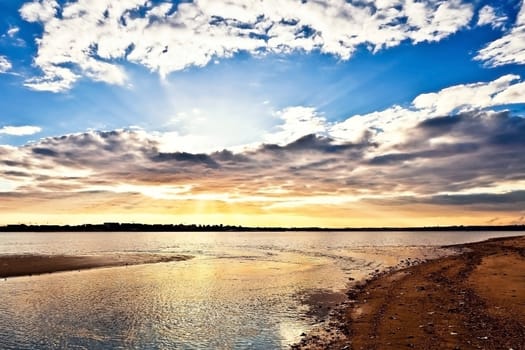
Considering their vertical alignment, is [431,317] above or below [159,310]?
above

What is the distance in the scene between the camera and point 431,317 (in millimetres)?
20297

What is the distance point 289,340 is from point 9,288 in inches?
1072

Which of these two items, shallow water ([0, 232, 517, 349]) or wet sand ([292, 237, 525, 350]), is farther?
shallow water ([0, 232, 517, 349])

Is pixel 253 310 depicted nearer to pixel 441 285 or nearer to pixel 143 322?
pixel 143 322

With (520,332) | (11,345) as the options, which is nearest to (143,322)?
(11,345)

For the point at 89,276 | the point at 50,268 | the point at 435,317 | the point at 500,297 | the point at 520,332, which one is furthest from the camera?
the point at 50,268

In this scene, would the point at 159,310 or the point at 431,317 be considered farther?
the point at 159,310

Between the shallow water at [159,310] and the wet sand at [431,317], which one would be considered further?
the shallow water at [159,310]

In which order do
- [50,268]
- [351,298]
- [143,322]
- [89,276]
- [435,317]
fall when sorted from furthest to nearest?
[50,268], [89,276], [351,298], [143,322], [435,317]

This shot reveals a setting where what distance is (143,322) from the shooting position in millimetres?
22078

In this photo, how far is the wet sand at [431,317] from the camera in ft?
52.7

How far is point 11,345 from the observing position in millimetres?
17719

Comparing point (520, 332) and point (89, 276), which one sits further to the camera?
point (89, 276)

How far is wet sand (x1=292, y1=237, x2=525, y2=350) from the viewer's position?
16078mm
